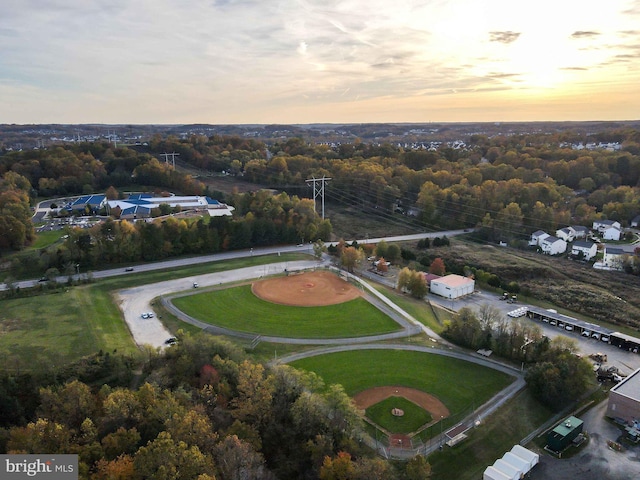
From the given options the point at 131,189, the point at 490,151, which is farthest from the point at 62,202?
the point at 490,151

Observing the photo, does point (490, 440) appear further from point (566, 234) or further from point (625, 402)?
point (566, 234)

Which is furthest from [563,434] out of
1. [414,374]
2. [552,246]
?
[552,246]

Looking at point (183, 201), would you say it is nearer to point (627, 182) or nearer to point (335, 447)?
point (335, 447)

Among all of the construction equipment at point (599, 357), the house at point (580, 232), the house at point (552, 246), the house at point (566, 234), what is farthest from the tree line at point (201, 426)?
the house at point (580, 232)

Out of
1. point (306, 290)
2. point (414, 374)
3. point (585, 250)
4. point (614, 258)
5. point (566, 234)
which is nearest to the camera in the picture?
point (414, 374)

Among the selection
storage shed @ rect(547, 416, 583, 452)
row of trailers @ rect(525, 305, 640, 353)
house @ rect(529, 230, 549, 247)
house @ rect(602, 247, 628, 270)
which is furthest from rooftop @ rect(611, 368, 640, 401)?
house @ rect(529, 230, 549, 247)
